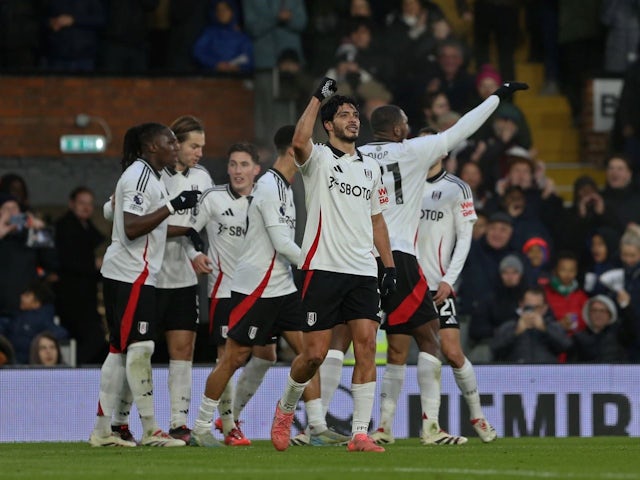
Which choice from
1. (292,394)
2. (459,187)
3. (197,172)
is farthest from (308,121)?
(197,172)

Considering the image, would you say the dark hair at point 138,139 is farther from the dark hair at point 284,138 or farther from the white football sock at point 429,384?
the white football sock at point 429,384

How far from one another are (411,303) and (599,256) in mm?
5856

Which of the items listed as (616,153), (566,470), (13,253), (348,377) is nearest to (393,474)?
(566,470)

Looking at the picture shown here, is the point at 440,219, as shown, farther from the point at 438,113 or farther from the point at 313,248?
the point at 438,113

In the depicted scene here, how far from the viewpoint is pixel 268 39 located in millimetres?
20250

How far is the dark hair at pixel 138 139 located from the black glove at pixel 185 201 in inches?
29.4

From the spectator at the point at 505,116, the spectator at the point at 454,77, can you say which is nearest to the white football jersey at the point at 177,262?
the spectator at the point at 454,77

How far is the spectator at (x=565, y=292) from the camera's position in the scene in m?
17.9

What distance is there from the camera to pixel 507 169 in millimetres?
19875

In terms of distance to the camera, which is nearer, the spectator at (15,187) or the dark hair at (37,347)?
the dark hair at (37,347)

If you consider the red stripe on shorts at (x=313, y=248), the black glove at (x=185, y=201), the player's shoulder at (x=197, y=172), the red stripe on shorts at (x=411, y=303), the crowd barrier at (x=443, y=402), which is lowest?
the crowd barrier at (x=443, y=402)

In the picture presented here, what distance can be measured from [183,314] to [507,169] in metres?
7.30

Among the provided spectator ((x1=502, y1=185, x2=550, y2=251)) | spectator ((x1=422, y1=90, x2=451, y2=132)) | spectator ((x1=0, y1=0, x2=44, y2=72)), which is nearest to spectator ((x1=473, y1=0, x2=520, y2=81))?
spectator ((x1=422, y1=90, x2=451, y2=132))

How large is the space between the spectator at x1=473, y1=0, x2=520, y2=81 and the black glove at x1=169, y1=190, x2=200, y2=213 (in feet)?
33.2
